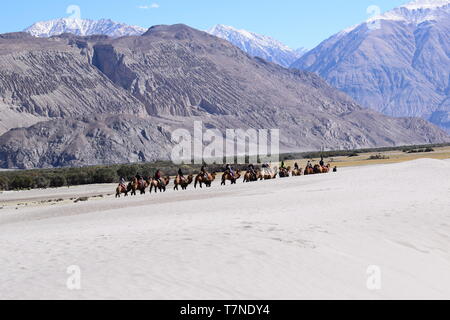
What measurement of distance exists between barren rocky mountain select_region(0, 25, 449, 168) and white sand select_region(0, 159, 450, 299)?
116051 mm

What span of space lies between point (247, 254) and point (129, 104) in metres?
158

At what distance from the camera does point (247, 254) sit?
980 centimetres

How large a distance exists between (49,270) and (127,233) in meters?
3.47

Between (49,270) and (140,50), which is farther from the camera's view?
(140,50)

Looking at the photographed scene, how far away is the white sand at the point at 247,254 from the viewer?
8.25 metres

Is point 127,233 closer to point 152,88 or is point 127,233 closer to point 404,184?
point 404,184

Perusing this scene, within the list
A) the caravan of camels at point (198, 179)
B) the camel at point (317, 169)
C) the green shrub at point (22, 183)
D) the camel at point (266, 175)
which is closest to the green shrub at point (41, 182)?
the green shrub at point (22, 183)

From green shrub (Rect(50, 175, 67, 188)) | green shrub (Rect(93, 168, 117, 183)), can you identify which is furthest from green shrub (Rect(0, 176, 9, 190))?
green shrub (Rect(93, 168, 117, 183))

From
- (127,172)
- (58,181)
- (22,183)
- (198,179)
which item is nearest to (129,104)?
(127,172)

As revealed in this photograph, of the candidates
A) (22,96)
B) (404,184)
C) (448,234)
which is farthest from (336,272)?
(22,96)

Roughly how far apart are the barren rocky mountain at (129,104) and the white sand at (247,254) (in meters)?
116

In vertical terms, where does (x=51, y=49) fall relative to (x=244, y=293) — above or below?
above

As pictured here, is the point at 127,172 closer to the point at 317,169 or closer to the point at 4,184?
the point at 4,184

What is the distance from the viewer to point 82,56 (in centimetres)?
18350
